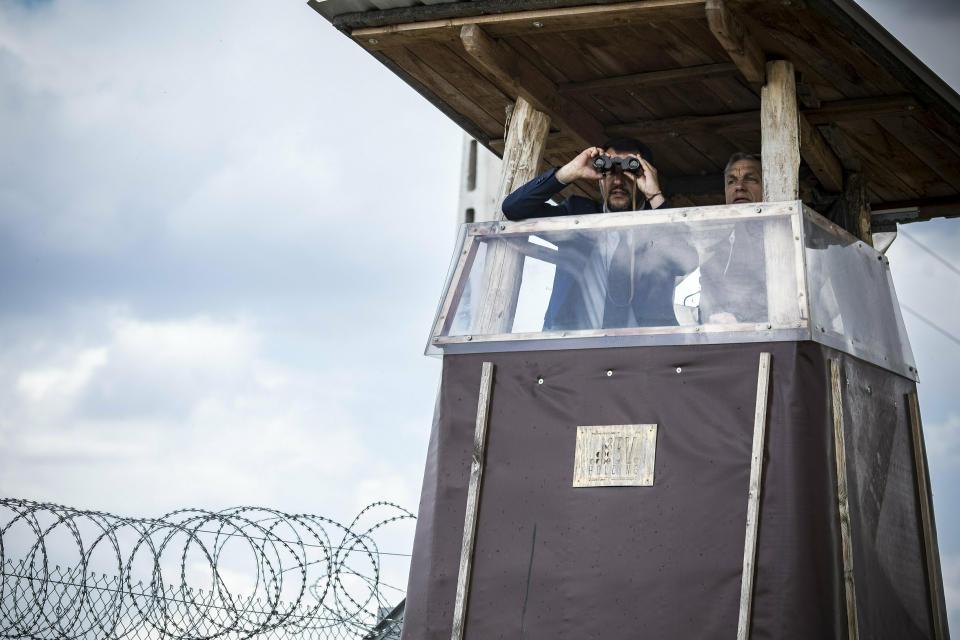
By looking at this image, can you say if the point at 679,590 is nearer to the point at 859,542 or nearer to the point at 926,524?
the point at 859,542

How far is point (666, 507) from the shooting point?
21.2 feet

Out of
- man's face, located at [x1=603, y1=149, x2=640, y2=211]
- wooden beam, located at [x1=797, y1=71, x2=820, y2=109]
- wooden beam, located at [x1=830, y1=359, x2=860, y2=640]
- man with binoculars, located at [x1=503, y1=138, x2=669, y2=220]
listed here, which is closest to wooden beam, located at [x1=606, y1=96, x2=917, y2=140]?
wooden beam, located at [x1=797, y1=71, x2=820, y2=109]

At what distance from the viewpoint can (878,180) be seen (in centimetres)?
970

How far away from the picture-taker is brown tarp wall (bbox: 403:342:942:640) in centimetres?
621

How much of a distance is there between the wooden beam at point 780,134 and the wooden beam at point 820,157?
22.3 inches

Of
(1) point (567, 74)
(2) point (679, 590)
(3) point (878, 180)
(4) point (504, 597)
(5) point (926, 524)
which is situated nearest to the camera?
(2) point (679, 590)

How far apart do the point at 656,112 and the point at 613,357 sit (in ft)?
9.62

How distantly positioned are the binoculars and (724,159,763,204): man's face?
100 cm

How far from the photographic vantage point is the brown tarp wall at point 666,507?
20.4 ft

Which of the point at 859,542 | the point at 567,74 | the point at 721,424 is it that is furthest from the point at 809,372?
the point at 567,74

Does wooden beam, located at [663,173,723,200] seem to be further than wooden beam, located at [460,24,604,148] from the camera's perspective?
Yes

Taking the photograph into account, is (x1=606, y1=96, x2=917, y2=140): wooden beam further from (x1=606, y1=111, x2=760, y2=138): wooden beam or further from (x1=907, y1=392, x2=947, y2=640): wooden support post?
(x1=907, y1=392, x2=947, y2=640): wooden support post

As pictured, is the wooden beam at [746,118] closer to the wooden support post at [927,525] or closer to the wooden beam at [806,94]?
the wooden beam at [806,94]

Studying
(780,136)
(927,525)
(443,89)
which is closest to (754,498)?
(927,525)
